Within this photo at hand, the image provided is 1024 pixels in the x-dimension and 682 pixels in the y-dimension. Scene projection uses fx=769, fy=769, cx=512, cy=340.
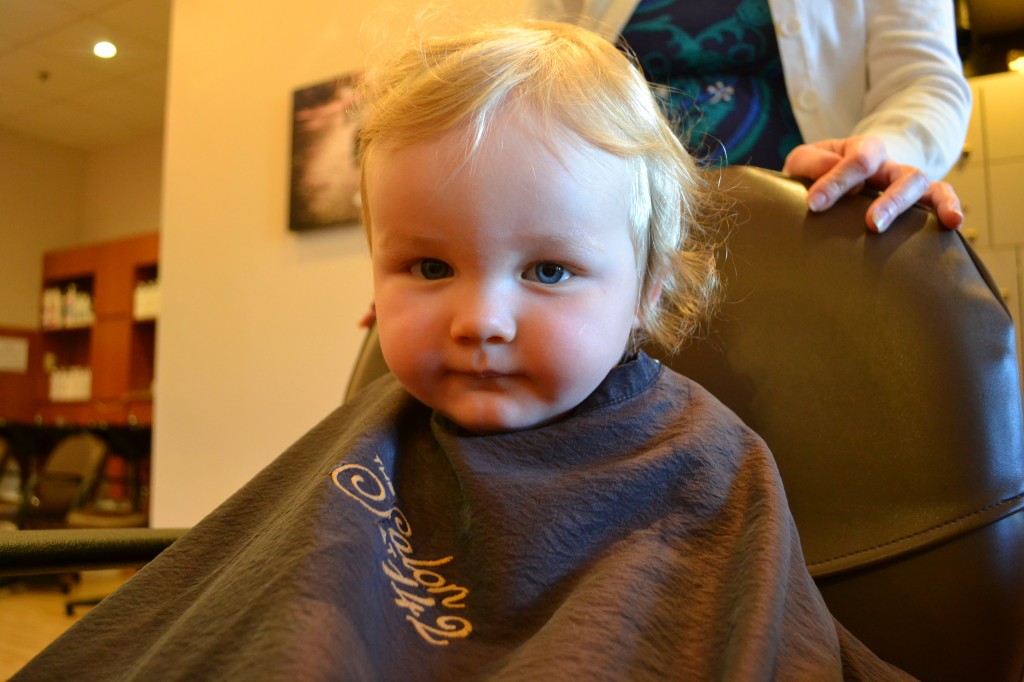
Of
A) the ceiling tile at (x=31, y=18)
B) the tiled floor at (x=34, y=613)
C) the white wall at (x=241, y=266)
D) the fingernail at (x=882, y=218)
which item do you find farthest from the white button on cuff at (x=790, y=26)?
the ceiling tile at (x=31, y=18)

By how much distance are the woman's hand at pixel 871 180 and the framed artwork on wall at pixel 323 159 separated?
153 centimetres

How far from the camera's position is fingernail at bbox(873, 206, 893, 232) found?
660 millimetres

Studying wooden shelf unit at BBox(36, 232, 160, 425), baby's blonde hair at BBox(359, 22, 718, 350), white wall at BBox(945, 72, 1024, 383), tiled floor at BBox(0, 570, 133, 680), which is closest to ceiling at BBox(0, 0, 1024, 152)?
white wall at BBox(945, 72, 1024, 383)

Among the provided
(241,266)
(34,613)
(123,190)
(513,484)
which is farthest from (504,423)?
(123,190)

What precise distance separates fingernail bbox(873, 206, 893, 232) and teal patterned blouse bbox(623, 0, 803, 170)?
285 mm

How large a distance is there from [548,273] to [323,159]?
1773 millimetres

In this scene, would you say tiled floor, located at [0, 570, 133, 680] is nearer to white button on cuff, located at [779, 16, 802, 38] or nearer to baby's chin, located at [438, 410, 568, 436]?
baby's chin, located at [438, 410, 568, 436]

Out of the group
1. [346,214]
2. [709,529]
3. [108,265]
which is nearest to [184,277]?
[346,214]

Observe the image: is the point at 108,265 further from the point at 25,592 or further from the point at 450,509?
the point at 450,509

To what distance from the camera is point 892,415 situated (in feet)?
2.08

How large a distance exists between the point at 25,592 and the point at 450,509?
3810 millimetres

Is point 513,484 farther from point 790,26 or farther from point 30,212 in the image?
point 30,212

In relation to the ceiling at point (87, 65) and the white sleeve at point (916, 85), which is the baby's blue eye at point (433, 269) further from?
the ceiling at point (87, 65)

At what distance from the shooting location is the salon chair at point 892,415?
0.59 meters
